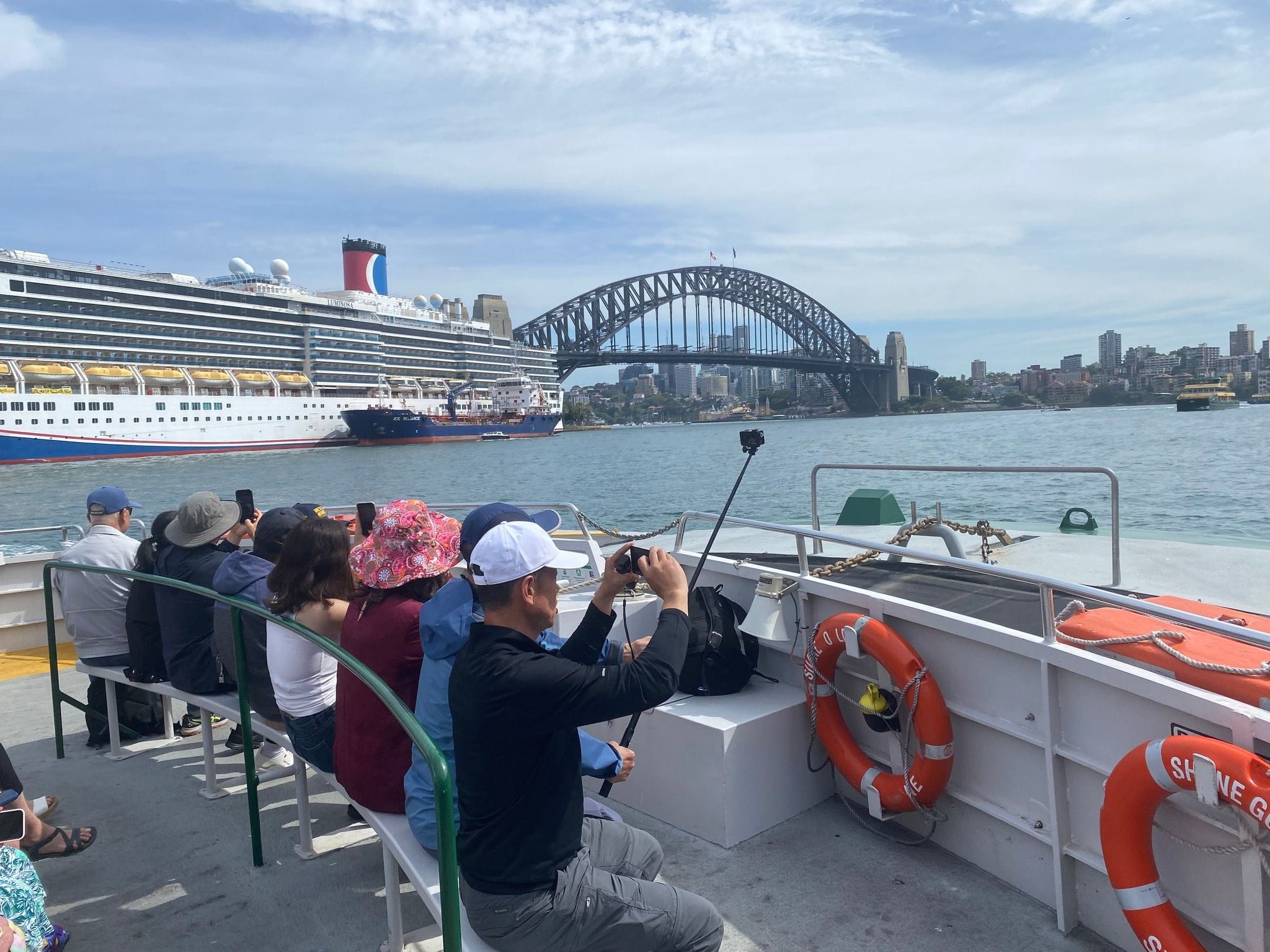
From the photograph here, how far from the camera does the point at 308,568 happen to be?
2459mm

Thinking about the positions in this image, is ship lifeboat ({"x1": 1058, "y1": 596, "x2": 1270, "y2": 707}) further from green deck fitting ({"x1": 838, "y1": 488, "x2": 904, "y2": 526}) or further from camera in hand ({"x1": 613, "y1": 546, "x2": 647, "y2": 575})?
green deck fitting ({"x1": 838, "y1": 488, "x2": 904, "y2": 526})

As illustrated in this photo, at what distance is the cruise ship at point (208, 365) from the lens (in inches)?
1593

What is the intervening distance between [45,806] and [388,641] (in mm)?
1925

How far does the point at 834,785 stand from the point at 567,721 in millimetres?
1865

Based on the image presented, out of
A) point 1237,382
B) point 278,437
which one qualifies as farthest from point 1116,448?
point 1237,382

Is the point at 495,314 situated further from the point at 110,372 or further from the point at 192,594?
the point at 192,594

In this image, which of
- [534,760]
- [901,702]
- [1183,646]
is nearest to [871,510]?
[901,702]

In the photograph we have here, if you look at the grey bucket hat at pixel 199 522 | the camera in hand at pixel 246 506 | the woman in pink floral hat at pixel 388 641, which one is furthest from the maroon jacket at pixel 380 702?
the camera in hand at pixel 246 506

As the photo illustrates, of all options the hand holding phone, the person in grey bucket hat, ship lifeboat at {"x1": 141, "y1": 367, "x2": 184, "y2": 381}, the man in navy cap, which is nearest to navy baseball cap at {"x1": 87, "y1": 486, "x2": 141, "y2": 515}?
the man in navy cap

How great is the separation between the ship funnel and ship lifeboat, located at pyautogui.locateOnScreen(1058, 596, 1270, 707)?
71770 mm

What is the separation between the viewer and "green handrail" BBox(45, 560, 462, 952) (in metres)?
1.40

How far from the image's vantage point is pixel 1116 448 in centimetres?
3120

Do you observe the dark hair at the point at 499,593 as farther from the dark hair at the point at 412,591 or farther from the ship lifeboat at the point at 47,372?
the ship lifeboat at the point at 47,372

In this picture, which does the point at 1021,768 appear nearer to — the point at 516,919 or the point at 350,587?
the point at 516,919
